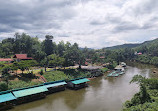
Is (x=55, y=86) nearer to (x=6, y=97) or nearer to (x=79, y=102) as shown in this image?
(x=79, y=102)

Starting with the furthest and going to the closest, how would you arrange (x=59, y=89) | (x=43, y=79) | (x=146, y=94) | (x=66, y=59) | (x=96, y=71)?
1. (x=96, y=71)
2. (x=66, y=59)
3. (x=43, y=79)
4. (x=59, y=89)
5. (x=146, y=94)

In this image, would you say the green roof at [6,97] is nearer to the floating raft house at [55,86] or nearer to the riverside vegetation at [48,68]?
the riverside vegetation at [48,68]

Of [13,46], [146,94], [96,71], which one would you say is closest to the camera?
[146,94]

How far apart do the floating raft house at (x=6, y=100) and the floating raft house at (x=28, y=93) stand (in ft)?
3.37

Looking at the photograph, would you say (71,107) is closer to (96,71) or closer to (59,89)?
(59,89)

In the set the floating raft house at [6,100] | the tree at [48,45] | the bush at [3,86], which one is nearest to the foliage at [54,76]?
the bush at [3,86]

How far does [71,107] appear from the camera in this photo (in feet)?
82.6

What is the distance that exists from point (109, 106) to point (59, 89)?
15.5m

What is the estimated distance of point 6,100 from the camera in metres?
23.7

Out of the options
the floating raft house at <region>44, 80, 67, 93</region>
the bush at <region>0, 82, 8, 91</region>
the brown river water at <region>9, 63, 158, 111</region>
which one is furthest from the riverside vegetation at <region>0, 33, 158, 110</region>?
the brown river water at <region>9, 63, 158, 111</region>

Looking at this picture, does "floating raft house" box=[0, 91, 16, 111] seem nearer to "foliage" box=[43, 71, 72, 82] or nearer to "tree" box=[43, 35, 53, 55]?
"foliage" box=[43, 71, 72, 82]

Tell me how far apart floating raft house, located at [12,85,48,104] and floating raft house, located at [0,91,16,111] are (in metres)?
1.03

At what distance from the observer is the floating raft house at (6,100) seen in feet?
77.7

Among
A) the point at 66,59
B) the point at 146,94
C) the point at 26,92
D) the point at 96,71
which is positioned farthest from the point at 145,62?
the point at 26,92
